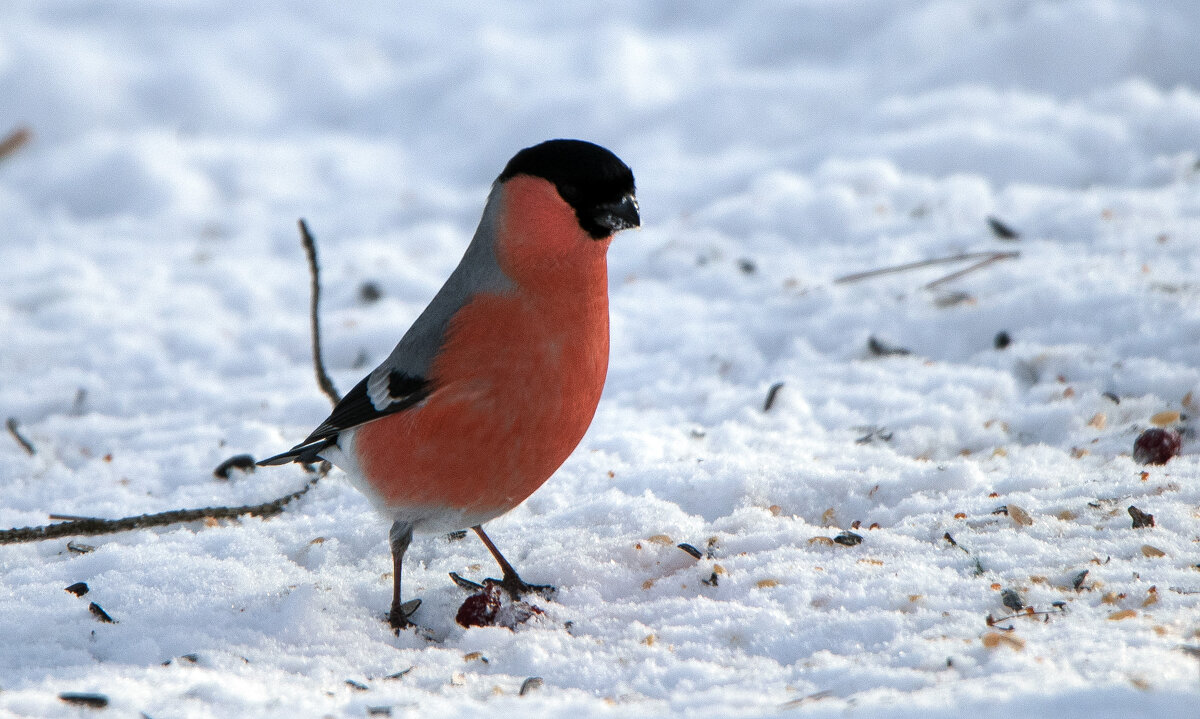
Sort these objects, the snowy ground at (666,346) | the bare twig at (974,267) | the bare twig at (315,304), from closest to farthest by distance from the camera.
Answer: the snowy ground at (666,346) < the bare twig at (315,304) < the bare twig at (974,267)

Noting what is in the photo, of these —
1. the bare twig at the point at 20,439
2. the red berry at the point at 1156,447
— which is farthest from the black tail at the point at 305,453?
the red berry at the point at 1156,447

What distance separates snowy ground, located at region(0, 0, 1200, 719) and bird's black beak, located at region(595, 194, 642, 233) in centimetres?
91

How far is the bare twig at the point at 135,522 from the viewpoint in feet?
11.2

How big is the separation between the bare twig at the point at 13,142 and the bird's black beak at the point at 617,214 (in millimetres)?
5649

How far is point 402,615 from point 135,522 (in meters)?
1.08

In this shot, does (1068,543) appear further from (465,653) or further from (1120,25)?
(1120,25)

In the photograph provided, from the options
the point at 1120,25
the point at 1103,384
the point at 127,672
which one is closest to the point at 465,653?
the point at 127,672

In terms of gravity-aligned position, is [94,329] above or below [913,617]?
above

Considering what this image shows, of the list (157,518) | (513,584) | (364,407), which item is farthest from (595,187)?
(157,518)

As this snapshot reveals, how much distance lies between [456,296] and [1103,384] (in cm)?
241

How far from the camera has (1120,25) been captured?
22.6ft

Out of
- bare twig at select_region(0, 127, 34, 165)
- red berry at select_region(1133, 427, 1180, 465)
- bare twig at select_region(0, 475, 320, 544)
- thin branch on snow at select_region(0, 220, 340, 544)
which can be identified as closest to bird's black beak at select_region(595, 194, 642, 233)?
thin branch on snow at select_region(0, 220, 340, 544)

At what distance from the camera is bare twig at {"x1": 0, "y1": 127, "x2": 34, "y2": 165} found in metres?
7.21

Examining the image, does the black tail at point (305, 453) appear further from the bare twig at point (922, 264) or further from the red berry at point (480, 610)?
the bare twig at point (922, 264)
